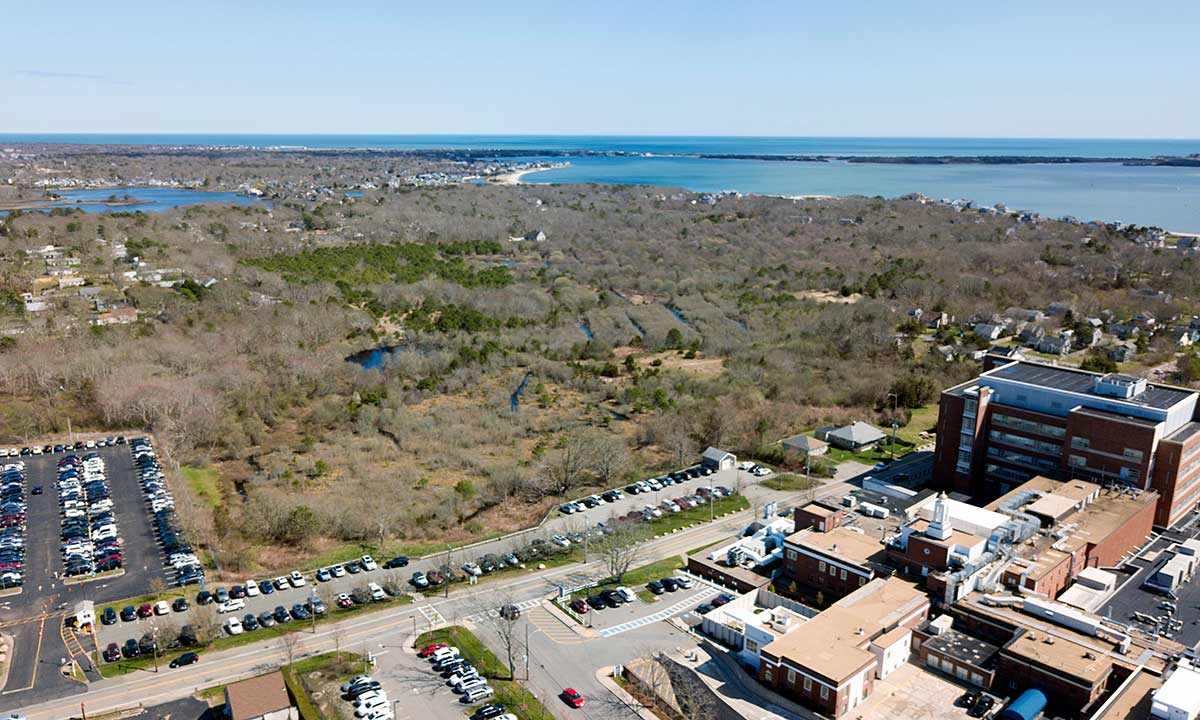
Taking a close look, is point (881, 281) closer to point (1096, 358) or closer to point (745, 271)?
point (745, 271)

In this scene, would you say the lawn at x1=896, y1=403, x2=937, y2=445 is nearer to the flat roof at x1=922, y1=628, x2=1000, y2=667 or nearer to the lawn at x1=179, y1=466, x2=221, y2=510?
the flat roof at x1=922, y1=628, x2=1000, y2=667

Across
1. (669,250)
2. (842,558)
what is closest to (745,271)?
(669,250)

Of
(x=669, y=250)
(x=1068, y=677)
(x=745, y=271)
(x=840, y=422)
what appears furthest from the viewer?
(x=669, y=250)

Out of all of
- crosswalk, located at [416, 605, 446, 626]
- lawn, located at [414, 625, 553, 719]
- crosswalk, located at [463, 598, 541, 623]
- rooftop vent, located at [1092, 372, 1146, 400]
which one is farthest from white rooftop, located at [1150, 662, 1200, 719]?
crosswalk, located at [416, 605, 446, 626]

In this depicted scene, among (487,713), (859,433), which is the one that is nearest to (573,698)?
(487,713)

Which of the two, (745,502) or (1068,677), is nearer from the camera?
(1068,677)

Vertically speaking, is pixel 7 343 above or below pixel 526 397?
above
